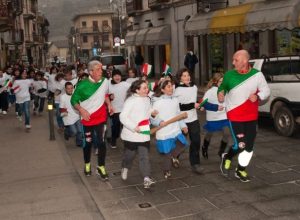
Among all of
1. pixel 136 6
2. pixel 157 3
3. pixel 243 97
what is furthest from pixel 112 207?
pixel 136 6

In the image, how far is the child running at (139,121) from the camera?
663 cm

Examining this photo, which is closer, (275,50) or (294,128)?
(294,128)

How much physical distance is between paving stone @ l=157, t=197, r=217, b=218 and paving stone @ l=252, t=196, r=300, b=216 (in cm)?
57

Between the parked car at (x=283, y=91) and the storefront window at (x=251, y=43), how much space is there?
353 inches

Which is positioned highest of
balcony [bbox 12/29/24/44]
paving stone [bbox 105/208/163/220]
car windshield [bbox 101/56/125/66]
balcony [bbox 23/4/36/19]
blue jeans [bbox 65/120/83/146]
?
balcony [bbox 23/4/36/19]

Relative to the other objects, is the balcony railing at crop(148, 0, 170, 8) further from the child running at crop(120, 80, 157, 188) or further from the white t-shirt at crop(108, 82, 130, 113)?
the child running at crop(120, 80, 157, 188)

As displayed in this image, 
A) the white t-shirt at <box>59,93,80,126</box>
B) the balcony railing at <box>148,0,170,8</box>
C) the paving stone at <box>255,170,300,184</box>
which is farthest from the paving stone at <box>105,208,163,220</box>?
the balcony railing at <box>148,0,170,8</box>

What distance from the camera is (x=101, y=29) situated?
109562 millimetres

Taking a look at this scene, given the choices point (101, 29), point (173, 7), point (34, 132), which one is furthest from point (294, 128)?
point (101, 29)

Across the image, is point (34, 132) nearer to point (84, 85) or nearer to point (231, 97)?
point (84, 85)

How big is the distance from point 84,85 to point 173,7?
2246cm

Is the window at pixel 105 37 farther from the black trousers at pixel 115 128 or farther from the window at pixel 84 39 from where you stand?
the black trousers at pixel 115 128

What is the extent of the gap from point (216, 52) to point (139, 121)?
17677mm

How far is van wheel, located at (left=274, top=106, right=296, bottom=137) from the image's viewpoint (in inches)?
393
